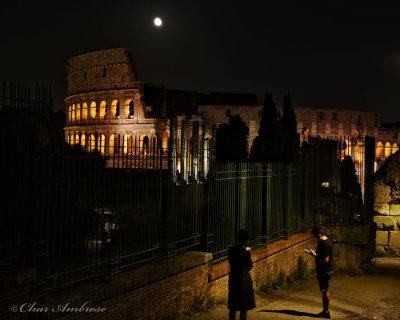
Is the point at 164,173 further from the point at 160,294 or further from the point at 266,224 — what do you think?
the point at 266,224

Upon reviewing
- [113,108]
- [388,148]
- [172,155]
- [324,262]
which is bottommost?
[324,262]

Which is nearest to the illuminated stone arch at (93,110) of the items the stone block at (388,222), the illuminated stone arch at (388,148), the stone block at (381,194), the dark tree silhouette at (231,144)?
the dark tree silhouette at (231,144)

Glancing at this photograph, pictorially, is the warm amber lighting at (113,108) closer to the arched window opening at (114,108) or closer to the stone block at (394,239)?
the arched window opening at (114,108)

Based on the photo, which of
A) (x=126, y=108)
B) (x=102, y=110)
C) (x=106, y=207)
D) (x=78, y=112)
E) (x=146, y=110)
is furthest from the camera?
(x=78, y=112)

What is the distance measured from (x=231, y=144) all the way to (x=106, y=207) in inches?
1041

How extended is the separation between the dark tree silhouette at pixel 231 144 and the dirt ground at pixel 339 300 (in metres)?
20.3

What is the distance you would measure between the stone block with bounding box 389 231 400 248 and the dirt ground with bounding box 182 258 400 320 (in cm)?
365

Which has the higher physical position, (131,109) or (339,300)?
(131,109)

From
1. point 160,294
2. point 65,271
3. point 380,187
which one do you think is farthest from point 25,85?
point 380,187

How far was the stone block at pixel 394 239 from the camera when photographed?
531 inches

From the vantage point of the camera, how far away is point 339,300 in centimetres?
787

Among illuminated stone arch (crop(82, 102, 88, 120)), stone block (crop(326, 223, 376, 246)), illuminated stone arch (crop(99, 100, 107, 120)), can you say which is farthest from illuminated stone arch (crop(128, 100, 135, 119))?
stone block (crop(326, 223, 376, 246))

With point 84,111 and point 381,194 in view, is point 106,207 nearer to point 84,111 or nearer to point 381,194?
point 381,194

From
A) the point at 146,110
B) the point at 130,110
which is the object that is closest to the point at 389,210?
the point at 146,110
